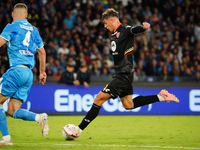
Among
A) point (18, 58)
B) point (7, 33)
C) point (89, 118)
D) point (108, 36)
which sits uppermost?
point (108, 36)

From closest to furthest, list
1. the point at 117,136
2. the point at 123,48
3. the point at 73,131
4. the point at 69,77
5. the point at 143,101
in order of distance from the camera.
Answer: the point at 73,131
the point at 123,48
the point at 143,101
the point at 117,136
the point at 69,77

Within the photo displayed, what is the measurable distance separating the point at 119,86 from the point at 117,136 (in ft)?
4.22

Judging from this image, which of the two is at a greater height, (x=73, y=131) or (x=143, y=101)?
(x=143, y=101)

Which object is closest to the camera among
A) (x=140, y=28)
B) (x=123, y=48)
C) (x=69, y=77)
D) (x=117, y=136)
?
(x=140, y=28)

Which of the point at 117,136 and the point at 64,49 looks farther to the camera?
the point at 64,49

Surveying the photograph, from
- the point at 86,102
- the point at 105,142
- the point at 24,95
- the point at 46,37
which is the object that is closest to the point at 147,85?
the point at 86,102

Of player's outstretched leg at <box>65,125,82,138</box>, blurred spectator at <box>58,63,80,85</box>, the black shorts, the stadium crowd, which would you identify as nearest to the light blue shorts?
player's outstretched leg at <box>65,125,82,138</box>

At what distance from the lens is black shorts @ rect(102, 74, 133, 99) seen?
7148 millimetres

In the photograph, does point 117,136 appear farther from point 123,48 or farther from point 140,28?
point 140,28

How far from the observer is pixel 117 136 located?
7953 millimetres

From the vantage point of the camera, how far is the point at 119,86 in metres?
7.21

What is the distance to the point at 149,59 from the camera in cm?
1585

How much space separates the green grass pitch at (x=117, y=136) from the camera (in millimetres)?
6555

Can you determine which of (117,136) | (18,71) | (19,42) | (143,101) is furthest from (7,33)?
(117,136)
